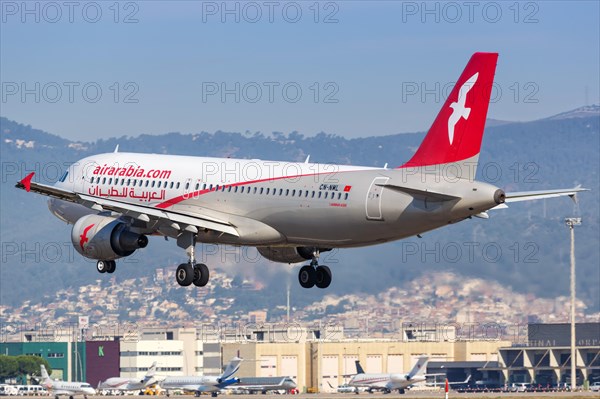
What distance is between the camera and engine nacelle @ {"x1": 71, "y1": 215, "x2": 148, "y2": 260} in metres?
75.1

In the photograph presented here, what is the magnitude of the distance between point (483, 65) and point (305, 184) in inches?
434

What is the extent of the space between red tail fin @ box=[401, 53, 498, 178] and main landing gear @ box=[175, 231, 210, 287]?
14494mm

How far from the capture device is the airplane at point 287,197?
66000 mm

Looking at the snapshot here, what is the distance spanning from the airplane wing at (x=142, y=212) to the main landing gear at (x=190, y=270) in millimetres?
1092

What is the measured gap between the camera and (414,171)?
67125mm

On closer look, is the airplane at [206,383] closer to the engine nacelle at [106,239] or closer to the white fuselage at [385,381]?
the white fuselage at [385,381]

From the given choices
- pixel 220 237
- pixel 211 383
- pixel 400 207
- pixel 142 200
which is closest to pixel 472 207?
pixel 400 207

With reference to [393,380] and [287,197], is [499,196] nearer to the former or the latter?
[287,197]

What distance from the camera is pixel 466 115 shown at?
66000 mm

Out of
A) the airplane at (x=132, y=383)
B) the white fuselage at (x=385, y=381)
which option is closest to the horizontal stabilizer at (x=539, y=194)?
the white fuselage at (x=385, y=381)

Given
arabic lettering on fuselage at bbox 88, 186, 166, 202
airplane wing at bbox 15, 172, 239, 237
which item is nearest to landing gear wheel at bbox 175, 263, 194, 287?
airplane wing at bbox 15, 172, 239, 237

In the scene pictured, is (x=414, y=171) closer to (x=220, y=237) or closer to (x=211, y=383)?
(x=220, y=237)

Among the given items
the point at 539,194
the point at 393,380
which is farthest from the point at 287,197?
the point at 393,380

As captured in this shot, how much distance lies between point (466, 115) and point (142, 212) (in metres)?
17.9
